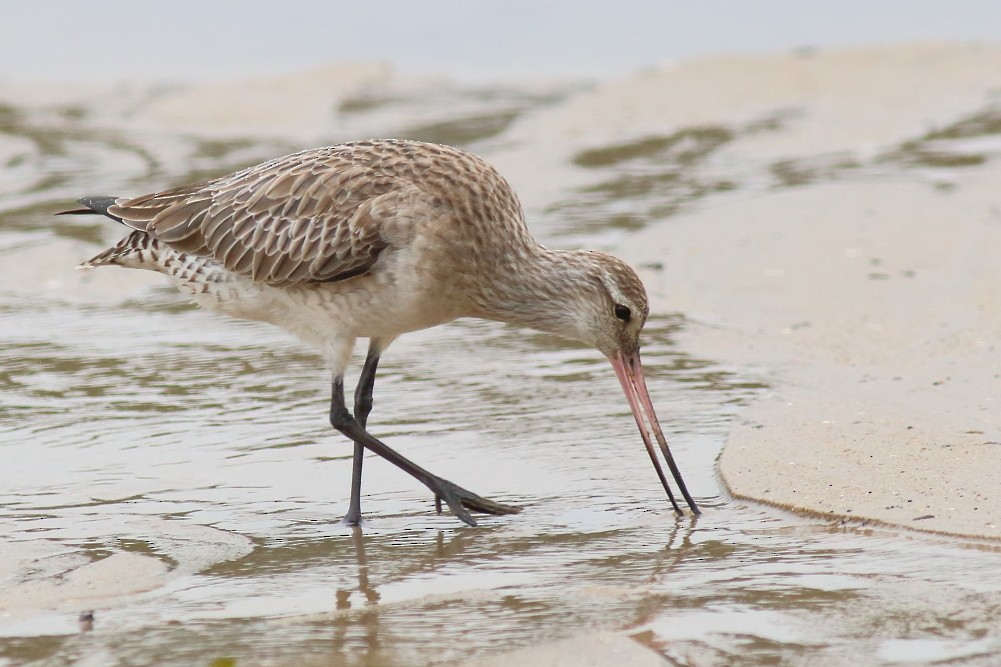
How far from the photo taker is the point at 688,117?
13.8 metres

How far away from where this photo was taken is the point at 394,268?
18.3 ft

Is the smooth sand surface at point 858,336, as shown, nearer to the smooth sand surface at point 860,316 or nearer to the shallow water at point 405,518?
the smooth sand surface at point 860,316

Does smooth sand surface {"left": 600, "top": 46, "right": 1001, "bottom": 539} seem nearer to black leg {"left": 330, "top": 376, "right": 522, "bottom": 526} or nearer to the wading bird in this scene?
the wading bird

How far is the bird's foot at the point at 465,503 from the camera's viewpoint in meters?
5.23

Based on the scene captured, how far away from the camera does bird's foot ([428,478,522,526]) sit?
17.2 ft

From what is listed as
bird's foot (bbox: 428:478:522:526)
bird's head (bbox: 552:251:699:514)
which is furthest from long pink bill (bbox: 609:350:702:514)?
bird's foot (bbox: 428:478:522:526)

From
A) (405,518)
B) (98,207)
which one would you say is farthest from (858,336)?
(98,207)

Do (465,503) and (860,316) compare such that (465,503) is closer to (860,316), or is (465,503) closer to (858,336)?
(858,336)

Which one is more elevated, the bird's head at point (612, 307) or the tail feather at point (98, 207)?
the tail feather at point (98, 207)

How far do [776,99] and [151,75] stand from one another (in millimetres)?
8533

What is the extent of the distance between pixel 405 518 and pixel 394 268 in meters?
0.92

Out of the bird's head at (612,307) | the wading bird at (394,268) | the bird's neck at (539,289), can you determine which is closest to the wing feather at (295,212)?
the wading bird at (394,268)

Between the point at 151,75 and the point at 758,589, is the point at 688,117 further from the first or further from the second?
the point at 758,589

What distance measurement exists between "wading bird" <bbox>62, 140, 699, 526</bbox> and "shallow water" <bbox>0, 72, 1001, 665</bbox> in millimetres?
271
